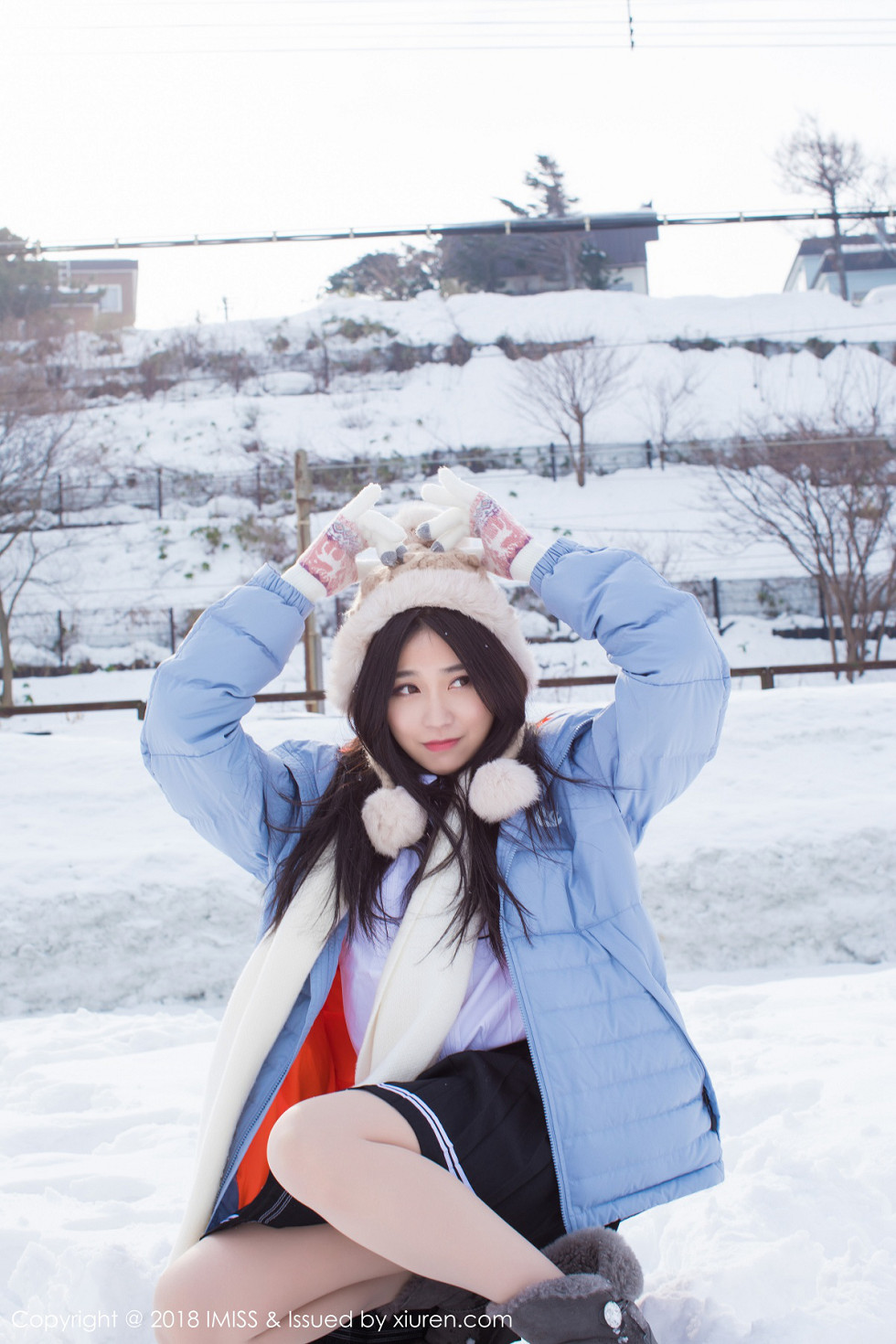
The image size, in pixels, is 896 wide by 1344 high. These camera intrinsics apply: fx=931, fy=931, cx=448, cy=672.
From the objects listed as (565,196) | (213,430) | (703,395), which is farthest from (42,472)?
(565,196)

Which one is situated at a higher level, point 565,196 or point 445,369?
point 565,196

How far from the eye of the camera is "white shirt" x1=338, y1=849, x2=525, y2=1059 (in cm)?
163

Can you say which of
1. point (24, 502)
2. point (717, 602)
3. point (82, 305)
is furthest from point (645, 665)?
point (82, 305)

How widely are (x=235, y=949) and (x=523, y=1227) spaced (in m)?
3.14

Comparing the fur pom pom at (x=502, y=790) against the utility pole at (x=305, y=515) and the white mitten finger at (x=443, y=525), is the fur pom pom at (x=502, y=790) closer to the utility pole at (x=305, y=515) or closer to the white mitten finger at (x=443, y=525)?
the white mitten finger at (x=443, y=525)

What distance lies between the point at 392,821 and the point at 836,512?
15523mm

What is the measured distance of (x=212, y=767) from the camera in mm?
1724

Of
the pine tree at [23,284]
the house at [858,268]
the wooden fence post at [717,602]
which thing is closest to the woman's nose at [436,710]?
the wooden fence post at [717,602]

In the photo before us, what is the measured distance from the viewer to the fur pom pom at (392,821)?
1.72 meters

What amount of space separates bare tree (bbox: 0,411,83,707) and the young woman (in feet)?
53.0

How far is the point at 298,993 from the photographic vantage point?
1.63 meters

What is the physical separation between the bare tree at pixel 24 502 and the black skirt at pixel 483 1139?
16543mm

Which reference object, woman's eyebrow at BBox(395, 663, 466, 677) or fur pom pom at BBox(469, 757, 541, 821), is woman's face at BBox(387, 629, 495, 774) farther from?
fur pom pom at BBox(469, 757, 541, 821)

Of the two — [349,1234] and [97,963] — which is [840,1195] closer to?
[349,1234]
